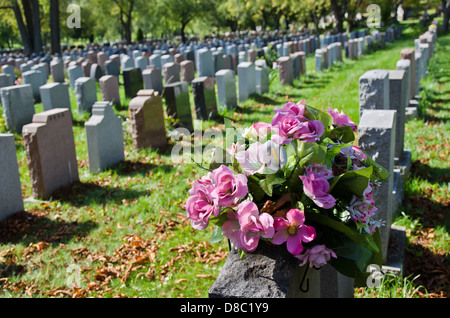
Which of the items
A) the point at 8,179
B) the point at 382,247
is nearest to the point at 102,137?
the point at 8,179

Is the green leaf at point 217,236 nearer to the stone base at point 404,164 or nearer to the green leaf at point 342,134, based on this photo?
the green leaf at point 342,134

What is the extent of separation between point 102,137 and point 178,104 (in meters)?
2.37

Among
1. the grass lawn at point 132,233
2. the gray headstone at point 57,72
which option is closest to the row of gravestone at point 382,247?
the grass lawn at point 132,233

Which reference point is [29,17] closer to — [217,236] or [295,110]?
[295,110]

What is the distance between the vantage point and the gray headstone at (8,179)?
5516mm

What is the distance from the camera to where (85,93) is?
1116 cm

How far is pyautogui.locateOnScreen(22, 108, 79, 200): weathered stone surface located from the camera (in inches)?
242

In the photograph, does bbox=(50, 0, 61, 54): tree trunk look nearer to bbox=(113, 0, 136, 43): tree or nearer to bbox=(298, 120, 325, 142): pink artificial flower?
bbox=(113, 0, 136, 43): tree

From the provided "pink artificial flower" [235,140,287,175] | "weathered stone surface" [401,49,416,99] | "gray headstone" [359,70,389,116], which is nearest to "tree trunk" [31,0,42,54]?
"weathered stone surface" [401,49,416,99]

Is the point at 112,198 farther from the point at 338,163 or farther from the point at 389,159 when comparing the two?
the point at 338,163

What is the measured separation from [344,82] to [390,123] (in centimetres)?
1018

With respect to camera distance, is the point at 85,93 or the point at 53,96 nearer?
the point at 53,96

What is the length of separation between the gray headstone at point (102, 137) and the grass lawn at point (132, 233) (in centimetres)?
20
